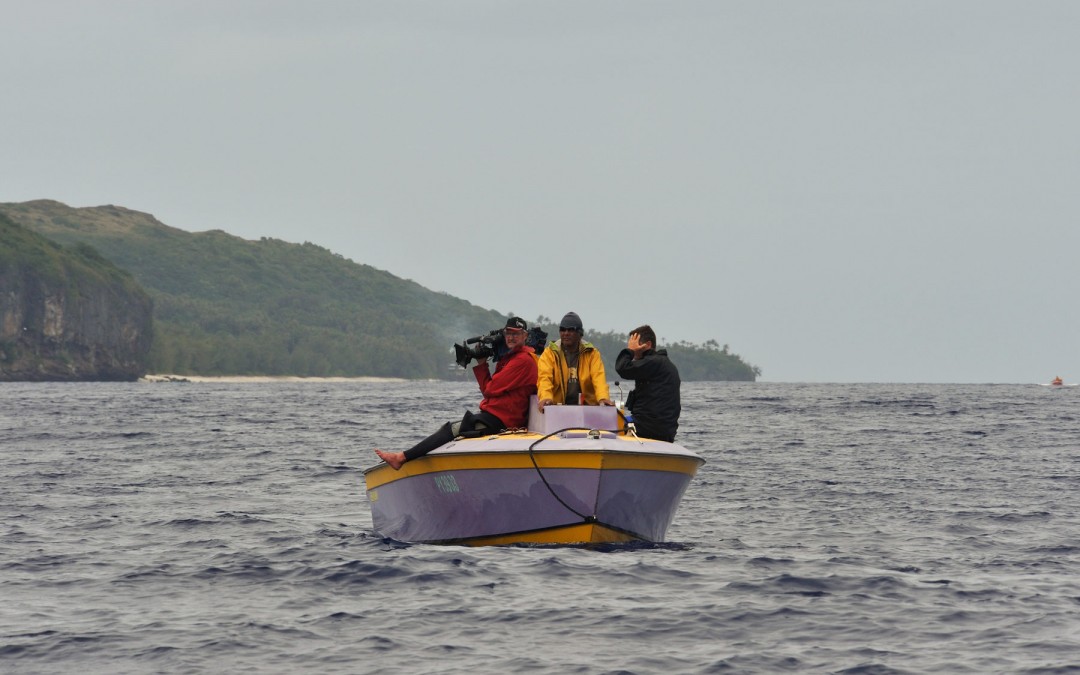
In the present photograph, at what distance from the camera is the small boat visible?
1321cm

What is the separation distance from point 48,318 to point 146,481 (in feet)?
555

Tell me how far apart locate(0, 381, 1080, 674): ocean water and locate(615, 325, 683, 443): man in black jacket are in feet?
4.46

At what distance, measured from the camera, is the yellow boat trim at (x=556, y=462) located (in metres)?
13.1

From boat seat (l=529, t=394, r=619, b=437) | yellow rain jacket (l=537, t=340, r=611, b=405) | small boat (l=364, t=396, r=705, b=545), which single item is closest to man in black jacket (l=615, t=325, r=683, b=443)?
yellow rain jacket (l=537, t=340, r=611, b=405)

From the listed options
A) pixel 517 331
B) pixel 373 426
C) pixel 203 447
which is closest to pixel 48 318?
pixel 373 426

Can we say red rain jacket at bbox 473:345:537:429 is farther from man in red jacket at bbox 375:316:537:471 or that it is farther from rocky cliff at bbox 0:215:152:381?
rocky cliff at bbox 0:215:152:381

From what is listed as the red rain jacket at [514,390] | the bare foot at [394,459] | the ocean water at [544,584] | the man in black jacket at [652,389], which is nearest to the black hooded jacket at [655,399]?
the man in black jacket at [652,389]

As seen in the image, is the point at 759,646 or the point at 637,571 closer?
the point at 759,646

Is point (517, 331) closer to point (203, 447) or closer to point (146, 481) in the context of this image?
point (146, 481)

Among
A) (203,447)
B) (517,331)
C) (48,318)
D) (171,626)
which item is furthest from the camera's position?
(48,318)

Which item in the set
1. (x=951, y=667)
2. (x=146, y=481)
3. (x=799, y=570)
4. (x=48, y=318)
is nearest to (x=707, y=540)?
(x=799, y=570)

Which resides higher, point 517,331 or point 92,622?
point 517,331

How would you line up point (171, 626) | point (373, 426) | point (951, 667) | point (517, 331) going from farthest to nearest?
point (373, 426)
point (517, 331)
point (171, 626)
point (951, 667)

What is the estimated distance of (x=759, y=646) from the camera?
9750mm
